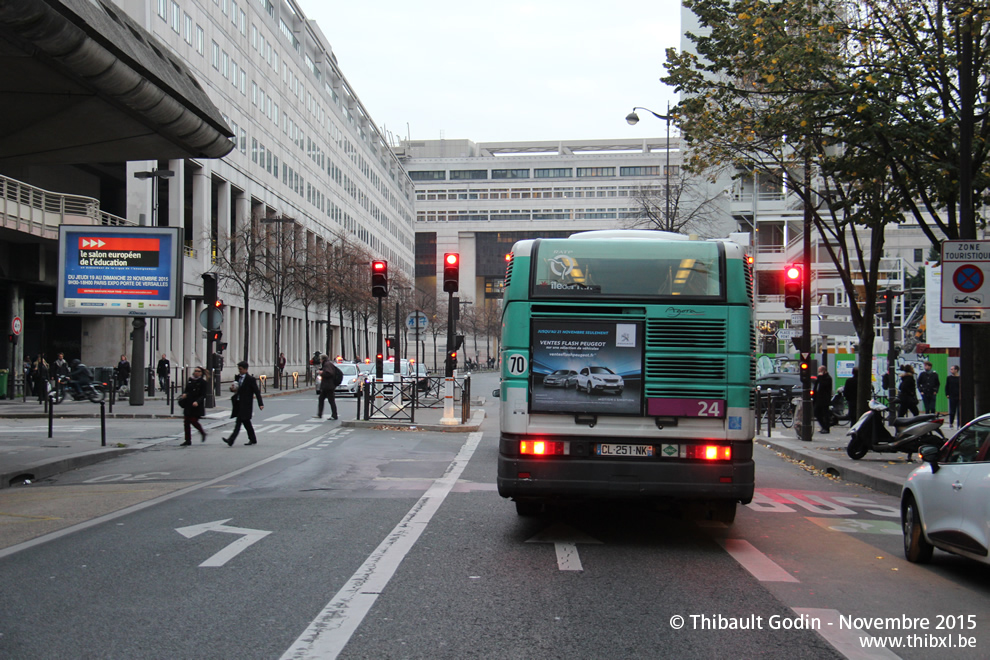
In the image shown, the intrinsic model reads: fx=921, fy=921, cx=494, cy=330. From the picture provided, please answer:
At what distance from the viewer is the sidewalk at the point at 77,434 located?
15094mm

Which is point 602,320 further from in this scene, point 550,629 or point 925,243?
point 925,243

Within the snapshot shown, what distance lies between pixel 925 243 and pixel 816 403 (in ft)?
126

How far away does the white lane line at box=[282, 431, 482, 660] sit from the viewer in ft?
17.3

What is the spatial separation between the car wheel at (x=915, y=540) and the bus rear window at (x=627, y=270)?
267 cm

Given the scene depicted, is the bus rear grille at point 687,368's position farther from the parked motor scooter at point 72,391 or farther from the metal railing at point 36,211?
the parked motor scooter at point 72,391

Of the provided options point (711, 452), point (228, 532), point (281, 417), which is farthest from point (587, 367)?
point (281, 417)

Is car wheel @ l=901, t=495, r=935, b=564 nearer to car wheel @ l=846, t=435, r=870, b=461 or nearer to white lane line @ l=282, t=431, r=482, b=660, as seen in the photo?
white lane line @ l=282, t=431, r=482, b=660

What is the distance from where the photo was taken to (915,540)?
27.4 ft

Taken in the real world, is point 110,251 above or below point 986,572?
above

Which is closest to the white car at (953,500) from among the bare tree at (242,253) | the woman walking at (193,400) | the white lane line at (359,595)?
the white lane line at (359,595)

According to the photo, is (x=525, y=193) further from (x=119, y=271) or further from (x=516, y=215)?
(x=119, y=271)

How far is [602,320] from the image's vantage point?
29.0 ft

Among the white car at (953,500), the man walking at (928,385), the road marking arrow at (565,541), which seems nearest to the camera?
the white car at (953,500)

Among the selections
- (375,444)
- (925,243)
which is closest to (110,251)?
(375,444)
